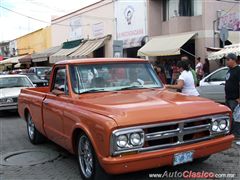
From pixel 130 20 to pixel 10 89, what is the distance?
13871 millimetres

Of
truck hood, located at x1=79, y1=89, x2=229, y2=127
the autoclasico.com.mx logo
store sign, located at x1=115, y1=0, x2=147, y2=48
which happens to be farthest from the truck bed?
store sign, located at x1=115, y1=0, x2=147, y2=48

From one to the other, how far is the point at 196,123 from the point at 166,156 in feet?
2.28

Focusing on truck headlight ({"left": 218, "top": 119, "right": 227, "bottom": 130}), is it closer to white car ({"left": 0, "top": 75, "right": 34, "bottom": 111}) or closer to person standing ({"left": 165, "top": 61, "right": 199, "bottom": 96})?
person standing ({"left": 165, "top": 61, "right": 199, "bottom": 96})

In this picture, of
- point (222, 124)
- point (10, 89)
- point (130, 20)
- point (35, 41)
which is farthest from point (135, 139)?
point (35, 41)

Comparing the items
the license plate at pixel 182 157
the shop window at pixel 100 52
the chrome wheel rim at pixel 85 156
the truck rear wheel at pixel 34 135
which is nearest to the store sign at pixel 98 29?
the shop window at pixel 100 52

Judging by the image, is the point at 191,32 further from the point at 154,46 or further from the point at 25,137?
the point at 25,137

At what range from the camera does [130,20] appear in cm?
2592

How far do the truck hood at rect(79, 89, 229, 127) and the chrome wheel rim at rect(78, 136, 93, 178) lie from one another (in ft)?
1.64

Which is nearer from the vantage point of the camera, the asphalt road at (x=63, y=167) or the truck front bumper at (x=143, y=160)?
the truck front bumper at (x=143, y=160)

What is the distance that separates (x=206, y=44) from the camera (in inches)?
805

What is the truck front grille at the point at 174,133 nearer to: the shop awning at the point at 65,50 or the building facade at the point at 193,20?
the building facade at the point at 193,20

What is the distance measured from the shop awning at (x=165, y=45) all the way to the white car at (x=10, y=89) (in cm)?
853

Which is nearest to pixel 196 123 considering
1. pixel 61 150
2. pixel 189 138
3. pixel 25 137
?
pixel 189 138

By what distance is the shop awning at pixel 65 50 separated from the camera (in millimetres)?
32406
